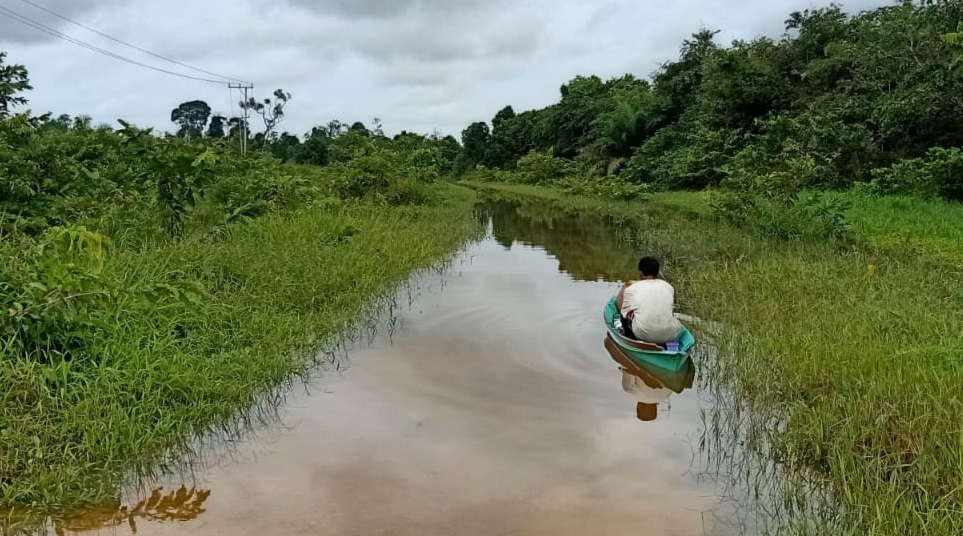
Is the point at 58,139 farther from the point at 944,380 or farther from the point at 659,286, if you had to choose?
the point at 944,380

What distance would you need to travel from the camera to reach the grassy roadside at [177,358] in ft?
13.4

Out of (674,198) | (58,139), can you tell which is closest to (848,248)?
(58,139)

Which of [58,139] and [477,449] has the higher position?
[58,139]

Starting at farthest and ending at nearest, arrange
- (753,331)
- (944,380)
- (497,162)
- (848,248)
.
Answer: (497,162)
(848,248)
(753,331)
(944,380)

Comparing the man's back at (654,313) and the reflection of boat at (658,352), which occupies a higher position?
the man's back at (654,313)

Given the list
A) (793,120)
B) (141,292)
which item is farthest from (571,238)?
(141,292)

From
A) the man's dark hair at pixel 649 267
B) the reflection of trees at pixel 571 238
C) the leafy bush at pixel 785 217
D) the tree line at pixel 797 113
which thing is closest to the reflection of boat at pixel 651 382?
the man's dark hair at pixel 649 267

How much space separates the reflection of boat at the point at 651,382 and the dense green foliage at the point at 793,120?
6949 mm

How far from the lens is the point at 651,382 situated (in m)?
6.27

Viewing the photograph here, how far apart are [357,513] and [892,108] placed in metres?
18.2

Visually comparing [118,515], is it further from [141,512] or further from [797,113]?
[797,113]

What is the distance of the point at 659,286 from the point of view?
6.52 meters

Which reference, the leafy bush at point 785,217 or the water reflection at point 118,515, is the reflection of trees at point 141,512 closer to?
the water reflection at point 118,515

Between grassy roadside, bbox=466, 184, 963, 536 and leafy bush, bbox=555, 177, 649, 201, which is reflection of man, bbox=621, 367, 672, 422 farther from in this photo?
leafy bush, bbox=555, 177, 649, 201
